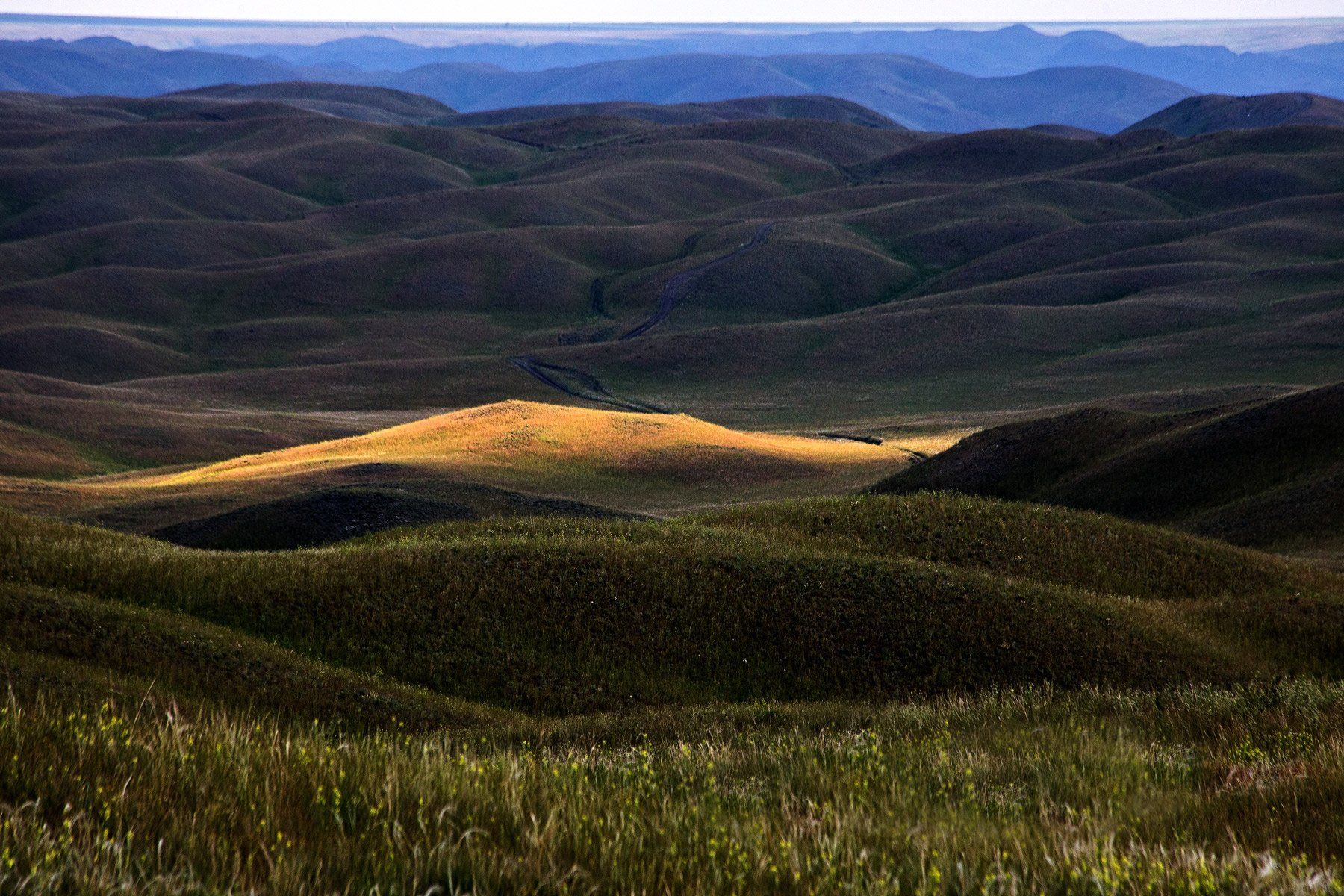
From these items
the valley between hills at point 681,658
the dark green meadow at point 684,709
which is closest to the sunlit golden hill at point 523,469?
the valley between hills at point 681,658

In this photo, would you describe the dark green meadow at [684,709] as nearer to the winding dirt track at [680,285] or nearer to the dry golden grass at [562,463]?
the dry golden grass at [562,463]

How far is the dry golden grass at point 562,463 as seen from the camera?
48969 millimetres

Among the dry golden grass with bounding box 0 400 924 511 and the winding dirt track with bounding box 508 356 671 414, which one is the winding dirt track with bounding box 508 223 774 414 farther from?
the dry golden grass with bounding box 0 400 924 511

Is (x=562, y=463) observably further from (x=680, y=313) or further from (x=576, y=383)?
(x=680, y=313)

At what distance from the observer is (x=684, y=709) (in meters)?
14.8

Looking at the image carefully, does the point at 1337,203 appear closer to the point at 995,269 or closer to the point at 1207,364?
the point at 995,269

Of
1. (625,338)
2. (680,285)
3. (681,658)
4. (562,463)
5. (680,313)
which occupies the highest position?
(681,658)

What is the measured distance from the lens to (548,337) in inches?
5586

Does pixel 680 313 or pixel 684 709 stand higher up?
pixel 684 709

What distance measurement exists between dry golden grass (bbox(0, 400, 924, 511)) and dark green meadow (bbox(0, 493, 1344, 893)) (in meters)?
24.0

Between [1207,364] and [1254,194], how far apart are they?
348 ft

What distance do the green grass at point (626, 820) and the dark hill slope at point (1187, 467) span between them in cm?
2834

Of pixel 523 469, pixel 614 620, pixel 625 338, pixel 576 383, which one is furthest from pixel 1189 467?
pixel 625 338

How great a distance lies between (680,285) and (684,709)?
146420 mm
